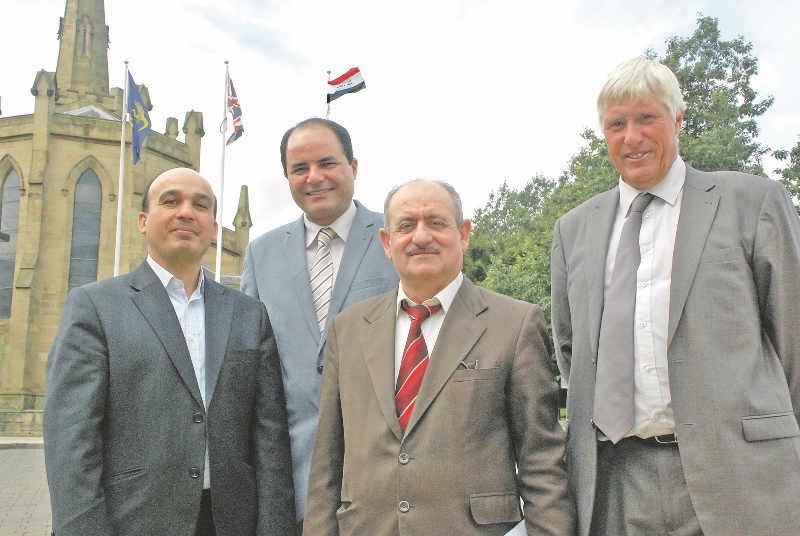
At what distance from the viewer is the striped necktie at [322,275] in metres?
3.55

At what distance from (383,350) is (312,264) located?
1004mm

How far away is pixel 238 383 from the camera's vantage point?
3.17m

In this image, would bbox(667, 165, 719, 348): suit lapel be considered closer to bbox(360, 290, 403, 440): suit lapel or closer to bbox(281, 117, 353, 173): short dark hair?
bbox(360, 290, 403, 440): suit lapel

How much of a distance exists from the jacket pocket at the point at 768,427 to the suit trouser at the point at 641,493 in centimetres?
27

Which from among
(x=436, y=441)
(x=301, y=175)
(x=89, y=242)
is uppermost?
(x=89, y=242)

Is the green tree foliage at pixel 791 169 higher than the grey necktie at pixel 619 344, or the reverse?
the green tree foliage at pixel 791 169

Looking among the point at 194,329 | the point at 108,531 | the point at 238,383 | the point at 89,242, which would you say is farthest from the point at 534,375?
the point at 89,242

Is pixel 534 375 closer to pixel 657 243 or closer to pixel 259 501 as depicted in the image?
pixel 657 243

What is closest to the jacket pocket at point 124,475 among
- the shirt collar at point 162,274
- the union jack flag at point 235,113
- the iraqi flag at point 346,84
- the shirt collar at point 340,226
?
the shirt collar at point 162,274

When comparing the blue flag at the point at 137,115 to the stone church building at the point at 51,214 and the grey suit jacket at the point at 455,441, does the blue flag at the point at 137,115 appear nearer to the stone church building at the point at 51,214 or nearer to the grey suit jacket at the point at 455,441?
the stone church building at the point at 51,214

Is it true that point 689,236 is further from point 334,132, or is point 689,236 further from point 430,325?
point 334,132

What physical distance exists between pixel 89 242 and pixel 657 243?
3251 cm

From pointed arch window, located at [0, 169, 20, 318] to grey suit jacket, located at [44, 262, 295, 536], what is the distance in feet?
108

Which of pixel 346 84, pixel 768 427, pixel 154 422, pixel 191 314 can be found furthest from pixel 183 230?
pixel 346 84
